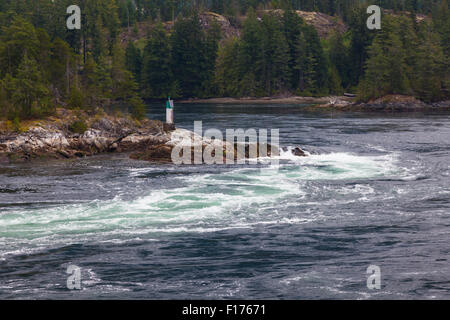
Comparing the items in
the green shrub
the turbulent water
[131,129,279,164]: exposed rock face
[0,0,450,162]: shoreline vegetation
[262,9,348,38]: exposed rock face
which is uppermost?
[262,9,348,38]: exposed rock face

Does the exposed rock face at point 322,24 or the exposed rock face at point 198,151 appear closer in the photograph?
the exposed rock face at point 198,151

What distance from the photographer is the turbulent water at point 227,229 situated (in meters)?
18.2

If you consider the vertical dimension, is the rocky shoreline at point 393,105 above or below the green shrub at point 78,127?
above

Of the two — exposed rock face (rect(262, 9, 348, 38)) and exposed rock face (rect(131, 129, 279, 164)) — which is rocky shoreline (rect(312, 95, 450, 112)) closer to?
exposed rock face (rect(131, 129, 279, 164))

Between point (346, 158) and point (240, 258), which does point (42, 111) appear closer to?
point (346, 158)

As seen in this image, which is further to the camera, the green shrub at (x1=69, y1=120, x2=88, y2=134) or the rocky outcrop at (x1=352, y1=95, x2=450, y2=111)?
the rocky outcrop at (x1=352, y1=95, x2=450, y2=111)

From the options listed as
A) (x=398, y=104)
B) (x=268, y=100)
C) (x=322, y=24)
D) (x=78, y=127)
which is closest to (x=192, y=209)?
(x=78, y=127)

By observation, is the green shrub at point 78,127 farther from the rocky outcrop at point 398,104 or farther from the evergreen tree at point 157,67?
the evergreen tree at point 157,67

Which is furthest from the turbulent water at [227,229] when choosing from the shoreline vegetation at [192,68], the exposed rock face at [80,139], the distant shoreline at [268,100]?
the distant shoreline at [268,100]

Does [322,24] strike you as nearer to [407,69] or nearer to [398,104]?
[407,69]

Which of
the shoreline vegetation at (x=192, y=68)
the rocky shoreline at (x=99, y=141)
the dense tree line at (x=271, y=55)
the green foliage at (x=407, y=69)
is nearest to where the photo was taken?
the rocky shoreline at (x=99, y=141)

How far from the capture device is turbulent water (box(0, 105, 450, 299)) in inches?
718

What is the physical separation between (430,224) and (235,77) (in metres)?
119

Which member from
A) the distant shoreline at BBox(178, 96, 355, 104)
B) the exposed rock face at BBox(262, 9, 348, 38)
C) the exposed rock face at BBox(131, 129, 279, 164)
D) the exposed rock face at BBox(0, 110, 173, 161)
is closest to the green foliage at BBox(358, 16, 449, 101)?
the distant shoreline at BBox(178, 96, 355, 104)
